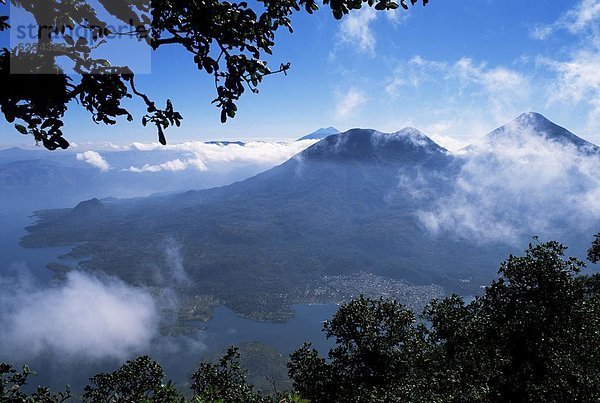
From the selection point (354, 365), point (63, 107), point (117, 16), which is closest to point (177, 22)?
point (117, 16)

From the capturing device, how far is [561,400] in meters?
20.4

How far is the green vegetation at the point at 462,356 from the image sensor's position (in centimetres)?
2191

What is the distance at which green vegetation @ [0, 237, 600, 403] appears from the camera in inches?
862

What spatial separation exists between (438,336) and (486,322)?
499 cm

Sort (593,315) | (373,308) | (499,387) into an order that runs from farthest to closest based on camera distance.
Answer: (373,308) → (593,315) → (499,387)

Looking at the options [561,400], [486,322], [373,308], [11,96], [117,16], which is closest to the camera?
[11,96]

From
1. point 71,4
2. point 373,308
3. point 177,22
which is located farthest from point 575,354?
point 71,4

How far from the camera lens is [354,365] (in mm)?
30344

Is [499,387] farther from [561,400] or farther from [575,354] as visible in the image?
[575,354]

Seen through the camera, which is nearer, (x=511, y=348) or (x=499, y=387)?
(x=499, y=387)

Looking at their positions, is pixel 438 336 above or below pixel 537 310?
below

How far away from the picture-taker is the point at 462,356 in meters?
26.2

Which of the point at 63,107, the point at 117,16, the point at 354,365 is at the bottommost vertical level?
the point at 354,365

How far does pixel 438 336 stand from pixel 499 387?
960cm
